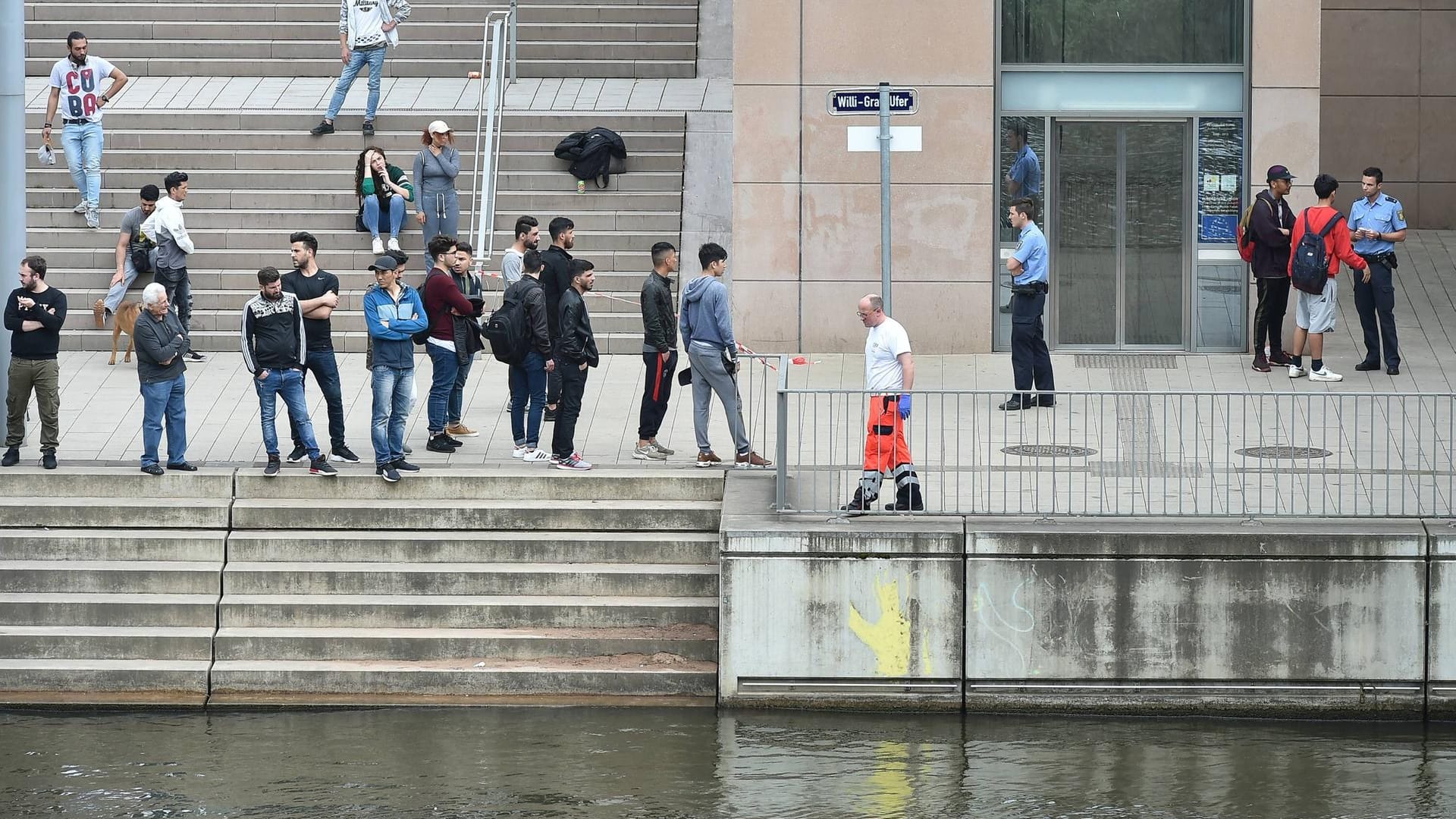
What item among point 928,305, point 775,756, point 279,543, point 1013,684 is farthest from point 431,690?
point 928,305

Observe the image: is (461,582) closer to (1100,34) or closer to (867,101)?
(867,101)

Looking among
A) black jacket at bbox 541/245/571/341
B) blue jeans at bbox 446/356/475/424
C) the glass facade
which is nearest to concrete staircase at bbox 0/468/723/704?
blue jeans at bbox 446/356/475/424

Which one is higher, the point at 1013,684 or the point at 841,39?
the point at 841,39

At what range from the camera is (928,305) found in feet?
59.3

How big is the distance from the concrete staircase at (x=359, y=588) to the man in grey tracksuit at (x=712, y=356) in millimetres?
566

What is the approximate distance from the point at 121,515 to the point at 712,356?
4.16 m

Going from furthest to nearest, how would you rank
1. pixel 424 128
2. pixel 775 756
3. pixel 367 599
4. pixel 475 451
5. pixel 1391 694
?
pixel 424 128 → pixel 475 451 → pixel 367 599 → pixel 1391 694 → pixel 775 756

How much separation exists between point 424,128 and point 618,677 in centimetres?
1090

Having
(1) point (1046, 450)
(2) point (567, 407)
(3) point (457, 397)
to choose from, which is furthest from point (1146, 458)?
(3) point (457, 397)

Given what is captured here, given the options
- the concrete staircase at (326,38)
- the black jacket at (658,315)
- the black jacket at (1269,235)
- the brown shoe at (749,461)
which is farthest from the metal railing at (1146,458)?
the concrete staircase at (326,38)

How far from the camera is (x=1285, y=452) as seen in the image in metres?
12.3

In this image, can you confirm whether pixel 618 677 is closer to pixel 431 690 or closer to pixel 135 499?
pixel 431 690

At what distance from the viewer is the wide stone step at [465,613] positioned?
11.8m

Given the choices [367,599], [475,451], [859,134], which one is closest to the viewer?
[367,599]
